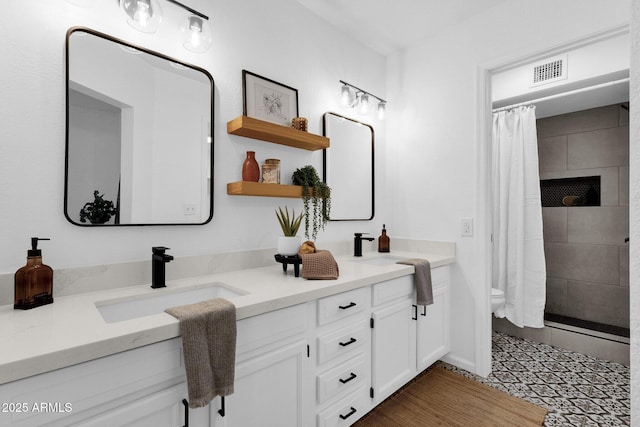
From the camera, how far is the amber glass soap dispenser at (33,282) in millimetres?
1184

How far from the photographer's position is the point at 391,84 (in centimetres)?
292

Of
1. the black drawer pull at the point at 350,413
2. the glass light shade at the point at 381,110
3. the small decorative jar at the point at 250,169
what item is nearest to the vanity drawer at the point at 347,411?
the black drawer pull at the point at 350,413

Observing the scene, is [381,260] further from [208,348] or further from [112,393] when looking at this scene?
[112,393]

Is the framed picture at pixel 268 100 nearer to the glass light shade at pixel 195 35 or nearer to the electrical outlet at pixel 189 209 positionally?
the glass light shade at pixel 195 35

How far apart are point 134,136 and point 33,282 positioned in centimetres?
70

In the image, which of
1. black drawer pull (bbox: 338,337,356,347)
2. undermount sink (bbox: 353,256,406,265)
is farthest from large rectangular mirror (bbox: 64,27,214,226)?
undermount sink (bbox: 353,256,406,265)

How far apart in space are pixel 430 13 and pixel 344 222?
62.9 inches

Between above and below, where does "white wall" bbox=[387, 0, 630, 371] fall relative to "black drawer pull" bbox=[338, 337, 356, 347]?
above

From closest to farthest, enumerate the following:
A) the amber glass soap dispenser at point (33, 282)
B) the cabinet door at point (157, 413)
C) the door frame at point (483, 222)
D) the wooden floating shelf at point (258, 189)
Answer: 1. the cabinet door at point (157, 413)
2. the amber glass soap dispenser at point (33, 282)
3. the wooden floating shelf at point (258, 189)
4. the door frame at point (483, 222)

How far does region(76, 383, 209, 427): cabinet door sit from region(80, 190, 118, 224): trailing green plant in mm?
803

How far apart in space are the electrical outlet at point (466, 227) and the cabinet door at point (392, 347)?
0.71 meters

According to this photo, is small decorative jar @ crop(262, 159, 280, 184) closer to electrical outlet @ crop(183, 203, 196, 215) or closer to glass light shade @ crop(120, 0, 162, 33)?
electrical outlet @ crop(183, 203, 196, 215)

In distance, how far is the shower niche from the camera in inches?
130

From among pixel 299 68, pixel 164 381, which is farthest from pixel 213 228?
pixel 299 68
